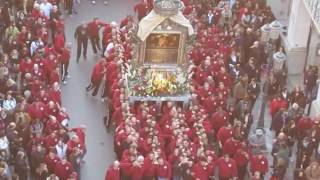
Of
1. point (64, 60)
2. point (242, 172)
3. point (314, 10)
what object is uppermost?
point (314, 10)

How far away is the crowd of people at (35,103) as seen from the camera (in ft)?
61.4

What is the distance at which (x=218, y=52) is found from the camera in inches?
935

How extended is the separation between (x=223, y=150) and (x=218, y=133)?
0.65 metres

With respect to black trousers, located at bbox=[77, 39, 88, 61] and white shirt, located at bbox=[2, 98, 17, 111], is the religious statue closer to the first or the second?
black trousers, located at bbox=[77, 39, 88, 61]

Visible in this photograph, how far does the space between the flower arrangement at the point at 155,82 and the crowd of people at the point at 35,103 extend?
2.21 meters

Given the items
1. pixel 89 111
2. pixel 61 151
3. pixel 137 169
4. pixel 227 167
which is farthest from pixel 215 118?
pixel 89 111

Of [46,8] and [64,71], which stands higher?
[46,8]

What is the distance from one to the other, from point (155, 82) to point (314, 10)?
522cm

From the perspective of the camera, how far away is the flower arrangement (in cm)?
2230

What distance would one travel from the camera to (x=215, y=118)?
67.3 feet

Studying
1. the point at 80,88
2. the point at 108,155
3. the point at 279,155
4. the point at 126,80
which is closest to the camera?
the point at 279,155

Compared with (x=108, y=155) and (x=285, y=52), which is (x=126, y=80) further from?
(x=285, y=52)

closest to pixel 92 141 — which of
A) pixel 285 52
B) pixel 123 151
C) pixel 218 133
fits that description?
pixel 123 151

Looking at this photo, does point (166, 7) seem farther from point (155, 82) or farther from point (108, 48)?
point (108, 48)
